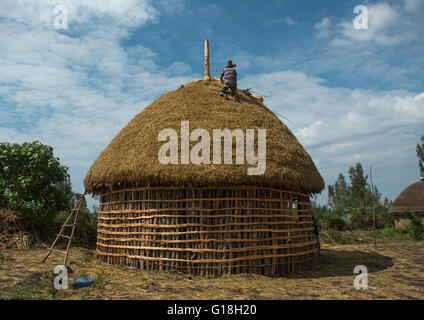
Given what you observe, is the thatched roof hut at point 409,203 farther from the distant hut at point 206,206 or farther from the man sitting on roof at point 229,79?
the man sitting on roof at point 229,79

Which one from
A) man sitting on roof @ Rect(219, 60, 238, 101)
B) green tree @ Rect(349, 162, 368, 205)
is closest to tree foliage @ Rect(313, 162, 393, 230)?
green tree @ Rect(349, 162, 368, 205)

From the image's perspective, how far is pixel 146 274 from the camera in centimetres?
643

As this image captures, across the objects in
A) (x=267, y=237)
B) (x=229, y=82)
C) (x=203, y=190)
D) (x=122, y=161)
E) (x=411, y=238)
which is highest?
(x=229, y=82)

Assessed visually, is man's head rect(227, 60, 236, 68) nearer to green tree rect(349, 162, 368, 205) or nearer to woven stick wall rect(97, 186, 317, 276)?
woven stick wall rect(97, 186, 317, 276)

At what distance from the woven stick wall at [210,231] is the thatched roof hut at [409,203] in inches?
581

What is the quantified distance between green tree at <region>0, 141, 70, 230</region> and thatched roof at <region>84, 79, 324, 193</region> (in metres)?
2.59

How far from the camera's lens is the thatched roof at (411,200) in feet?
60.0

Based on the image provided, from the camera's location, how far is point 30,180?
970 cm

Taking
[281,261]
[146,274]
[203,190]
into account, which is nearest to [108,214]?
[146,274]

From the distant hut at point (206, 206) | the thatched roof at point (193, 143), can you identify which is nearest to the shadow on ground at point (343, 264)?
the distant hut at point (206, 206)

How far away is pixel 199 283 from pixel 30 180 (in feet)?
22.6
